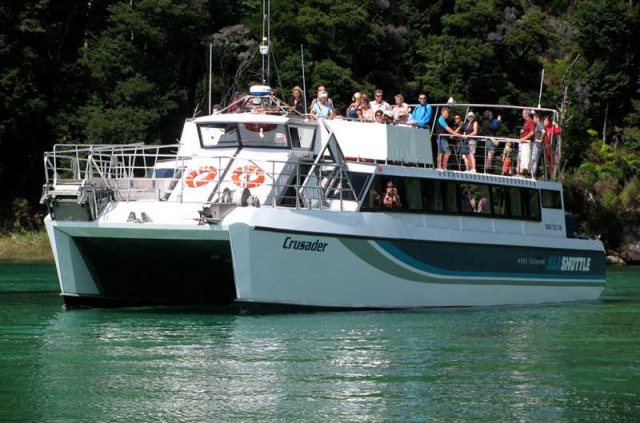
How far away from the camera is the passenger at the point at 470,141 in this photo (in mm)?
25891

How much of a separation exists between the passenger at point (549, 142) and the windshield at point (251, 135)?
21.0 ft

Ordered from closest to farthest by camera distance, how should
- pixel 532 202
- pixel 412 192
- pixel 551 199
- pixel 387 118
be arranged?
pixel 412 192 < pixel 387 118 < pixel 532 202 < pixel 551 199

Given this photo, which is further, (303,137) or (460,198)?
(460,198)

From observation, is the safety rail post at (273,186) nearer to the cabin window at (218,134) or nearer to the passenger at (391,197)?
the cabin window at (218,134)

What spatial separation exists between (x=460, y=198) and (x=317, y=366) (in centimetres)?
873

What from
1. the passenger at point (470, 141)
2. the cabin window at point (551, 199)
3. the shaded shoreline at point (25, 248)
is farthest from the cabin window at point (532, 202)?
the shaded shoreline at point (25, 248)

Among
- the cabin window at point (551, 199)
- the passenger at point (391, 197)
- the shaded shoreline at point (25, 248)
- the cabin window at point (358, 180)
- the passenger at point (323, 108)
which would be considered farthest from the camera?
the shaded shoreline at point (25, 248)

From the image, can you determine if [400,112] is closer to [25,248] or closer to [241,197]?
[241,197]

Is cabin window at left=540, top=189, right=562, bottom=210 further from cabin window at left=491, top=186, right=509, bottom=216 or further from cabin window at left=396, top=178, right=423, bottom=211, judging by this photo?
cabin window at left=396, top=178, right=423, bottom=211

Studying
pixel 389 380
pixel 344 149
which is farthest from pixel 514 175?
pixel 389 380

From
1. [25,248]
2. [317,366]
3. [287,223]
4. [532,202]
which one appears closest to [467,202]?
[532,202]

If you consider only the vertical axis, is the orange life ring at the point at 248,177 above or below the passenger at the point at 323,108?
below

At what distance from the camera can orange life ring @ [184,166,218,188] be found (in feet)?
75.9

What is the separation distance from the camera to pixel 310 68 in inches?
2208
